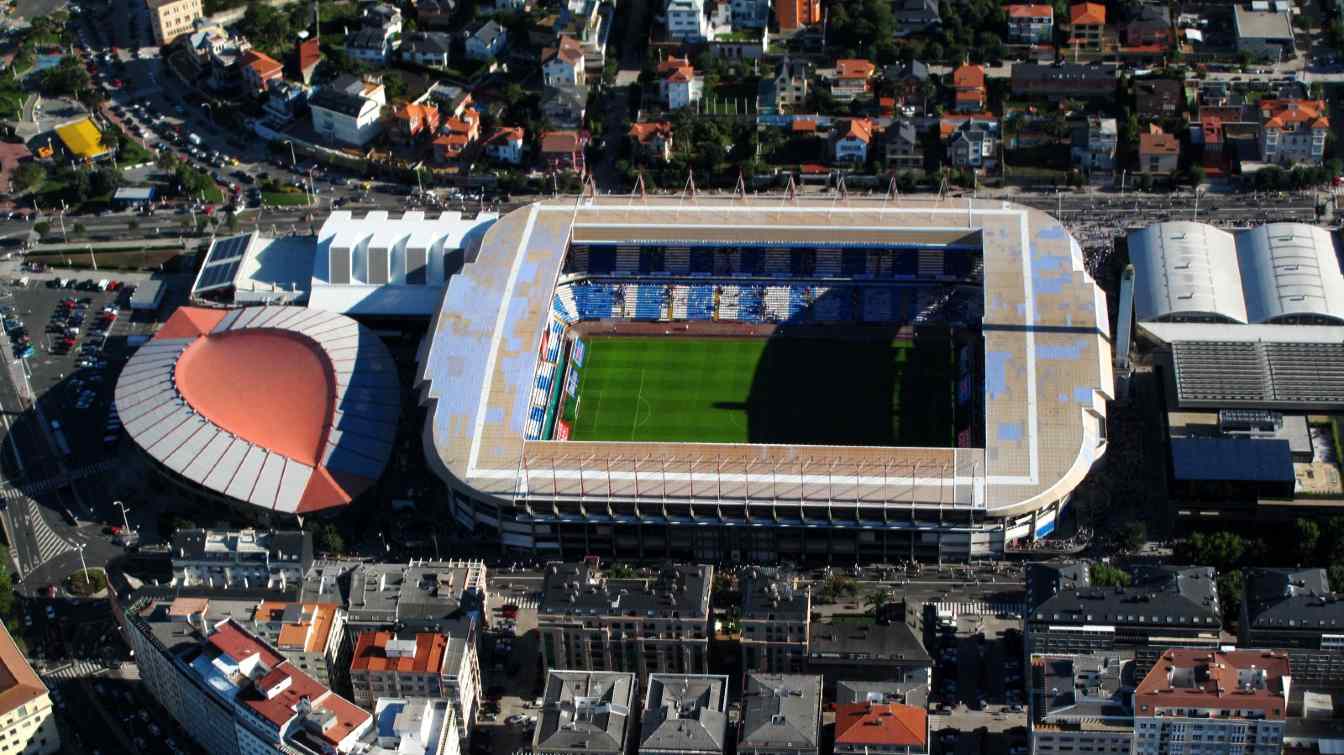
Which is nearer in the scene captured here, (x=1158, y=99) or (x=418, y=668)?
(x=418, y=668)

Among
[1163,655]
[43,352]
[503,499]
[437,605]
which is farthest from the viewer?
[43,352]

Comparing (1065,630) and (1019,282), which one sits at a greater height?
(1019,282)

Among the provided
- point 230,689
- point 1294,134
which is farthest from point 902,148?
point 230,689

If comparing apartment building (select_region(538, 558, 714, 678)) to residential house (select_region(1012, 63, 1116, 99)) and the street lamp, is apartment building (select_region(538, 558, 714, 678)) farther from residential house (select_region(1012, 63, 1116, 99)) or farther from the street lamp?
residential house (select_region(1012, 63, 1116, 99))

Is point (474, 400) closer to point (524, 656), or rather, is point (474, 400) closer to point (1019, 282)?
point (524, 656)

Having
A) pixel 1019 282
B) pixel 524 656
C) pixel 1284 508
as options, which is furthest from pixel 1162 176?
pixel 524 656

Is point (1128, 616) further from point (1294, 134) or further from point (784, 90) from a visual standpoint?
point (784, 90)
